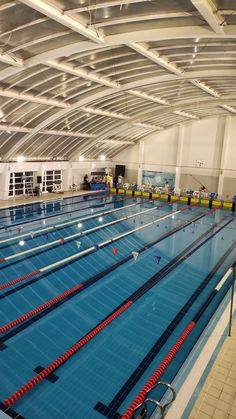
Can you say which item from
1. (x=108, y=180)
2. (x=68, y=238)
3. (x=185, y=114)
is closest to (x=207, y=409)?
(x=68, y=238)

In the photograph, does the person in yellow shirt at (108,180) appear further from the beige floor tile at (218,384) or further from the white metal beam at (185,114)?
the beige floor tile at (218,384)

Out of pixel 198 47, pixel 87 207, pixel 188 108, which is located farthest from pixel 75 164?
pixel 198 47

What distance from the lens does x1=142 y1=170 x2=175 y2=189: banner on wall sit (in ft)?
76.7

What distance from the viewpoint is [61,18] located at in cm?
595

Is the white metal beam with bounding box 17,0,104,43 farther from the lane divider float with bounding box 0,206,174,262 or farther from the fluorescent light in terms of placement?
the fluorescent light

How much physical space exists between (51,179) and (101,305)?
1572 cm

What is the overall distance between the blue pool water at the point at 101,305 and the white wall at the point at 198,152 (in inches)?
329

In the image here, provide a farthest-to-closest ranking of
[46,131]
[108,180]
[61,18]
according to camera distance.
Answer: [108,180], [46,131], [61,18]

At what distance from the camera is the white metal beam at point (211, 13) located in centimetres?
507

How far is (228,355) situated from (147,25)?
713cm

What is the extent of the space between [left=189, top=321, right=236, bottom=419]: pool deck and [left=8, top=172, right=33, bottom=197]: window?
16.1m

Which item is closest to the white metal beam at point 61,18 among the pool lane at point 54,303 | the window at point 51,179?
the pool lane at point 54,303

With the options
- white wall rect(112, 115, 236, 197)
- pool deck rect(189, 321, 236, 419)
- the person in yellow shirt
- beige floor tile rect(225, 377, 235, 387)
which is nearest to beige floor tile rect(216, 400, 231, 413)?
pool deck rect(189, 321, 236, 419)

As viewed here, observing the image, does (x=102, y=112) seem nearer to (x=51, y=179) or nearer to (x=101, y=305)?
(x=51, y=179)
